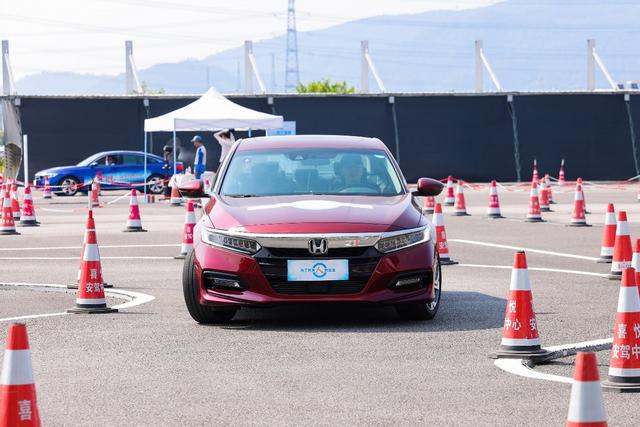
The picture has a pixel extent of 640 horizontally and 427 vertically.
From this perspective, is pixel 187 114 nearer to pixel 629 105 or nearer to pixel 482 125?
pixel 482 125

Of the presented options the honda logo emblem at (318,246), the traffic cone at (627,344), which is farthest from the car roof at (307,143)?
the traffic cone at (627,344)

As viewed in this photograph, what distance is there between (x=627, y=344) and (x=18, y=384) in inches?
143

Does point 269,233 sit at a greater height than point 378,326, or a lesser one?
greater

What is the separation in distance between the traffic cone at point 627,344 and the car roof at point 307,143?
4.82m

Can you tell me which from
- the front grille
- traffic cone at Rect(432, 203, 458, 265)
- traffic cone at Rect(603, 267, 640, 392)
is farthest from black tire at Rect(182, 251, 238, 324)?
traffic cone at Rect(432, 203, 458, 265)

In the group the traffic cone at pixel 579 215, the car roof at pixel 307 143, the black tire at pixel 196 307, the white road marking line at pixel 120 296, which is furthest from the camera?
the traffic cone at pixel 579 215

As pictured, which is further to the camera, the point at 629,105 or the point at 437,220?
the point at 629,105

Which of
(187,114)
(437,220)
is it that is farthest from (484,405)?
(187,114)

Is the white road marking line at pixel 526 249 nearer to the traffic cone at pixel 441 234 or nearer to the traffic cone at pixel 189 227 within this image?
the traffic cone at pixel 441 234

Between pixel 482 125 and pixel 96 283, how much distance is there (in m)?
39.1

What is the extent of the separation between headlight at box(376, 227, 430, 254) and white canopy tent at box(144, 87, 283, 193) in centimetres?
2284

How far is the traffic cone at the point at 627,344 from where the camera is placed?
7766mm

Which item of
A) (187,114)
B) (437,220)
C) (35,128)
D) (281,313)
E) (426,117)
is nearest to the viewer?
(281,313)

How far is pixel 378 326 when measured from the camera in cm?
1074
